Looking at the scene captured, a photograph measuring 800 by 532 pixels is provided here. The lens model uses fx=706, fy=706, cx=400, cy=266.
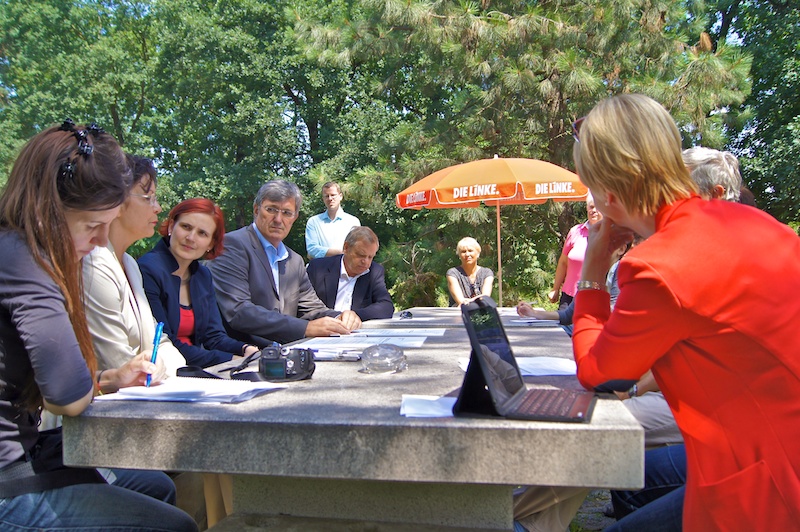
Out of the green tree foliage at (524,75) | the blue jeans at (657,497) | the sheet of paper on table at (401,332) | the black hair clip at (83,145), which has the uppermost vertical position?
the green tree foliage at (524,75)

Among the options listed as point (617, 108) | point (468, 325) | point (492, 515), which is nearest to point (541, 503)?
point (492, 515)

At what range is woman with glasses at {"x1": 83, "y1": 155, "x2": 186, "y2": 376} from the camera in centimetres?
240

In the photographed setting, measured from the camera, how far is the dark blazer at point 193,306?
10.4ft

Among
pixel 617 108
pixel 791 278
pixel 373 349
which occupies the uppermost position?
pixel 617 108

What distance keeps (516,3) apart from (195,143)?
47.1ft

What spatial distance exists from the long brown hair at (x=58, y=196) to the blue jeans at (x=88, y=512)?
0.22 m

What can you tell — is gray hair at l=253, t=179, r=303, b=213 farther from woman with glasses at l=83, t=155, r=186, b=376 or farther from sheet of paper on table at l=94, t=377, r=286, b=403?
sheet of paper on table at l=94, t=377, r=286, b=403

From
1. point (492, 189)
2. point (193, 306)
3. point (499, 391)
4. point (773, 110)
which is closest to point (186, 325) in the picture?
point (193, 306)

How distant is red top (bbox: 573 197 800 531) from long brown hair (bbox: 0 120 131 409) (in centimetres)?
124

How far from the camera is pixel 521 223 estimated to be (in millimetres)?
12750

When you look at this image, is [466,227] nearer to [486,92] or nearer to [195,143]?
[486,92]

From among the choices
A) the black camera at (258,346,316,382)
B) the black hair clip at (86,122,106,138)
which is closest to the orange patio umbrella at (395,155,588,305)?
the black camera at (258,346,316,382)

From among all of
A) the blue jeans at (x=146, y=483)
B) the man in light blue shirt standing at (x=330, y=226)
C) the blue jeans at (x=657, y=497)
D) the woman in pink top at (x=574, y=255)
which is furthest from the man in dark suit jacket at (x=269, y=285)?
the man in light blue shirt standing at (x=330, y=226)

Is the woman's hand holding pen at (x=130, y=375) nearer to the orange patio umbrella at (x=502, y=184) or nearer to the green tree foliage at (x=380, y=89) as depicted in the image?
the orange patio umbrella at (x=502, y=184)
